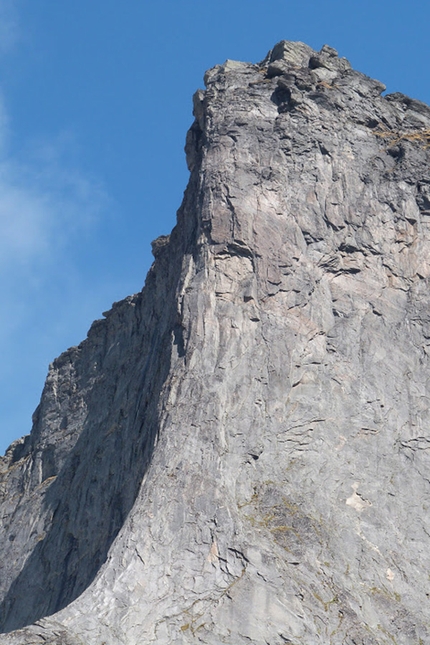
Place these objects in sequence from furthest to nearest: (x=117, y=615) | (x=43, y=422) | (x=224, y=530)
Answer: (x=43, y=422)
(x=224, y=530)
(x=117, y=615)

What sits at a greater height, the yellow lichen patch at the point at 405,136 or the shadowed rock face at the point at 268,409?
the yellow lichen patch at the point at 405,136

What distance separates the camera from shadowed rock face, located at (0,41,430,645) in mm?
38625

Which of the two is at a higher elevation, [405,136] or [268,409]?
[405,136]

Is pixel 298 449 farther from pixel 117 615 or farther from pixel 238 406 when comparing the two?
pixel 117 615

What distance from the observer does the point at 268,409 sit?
44250 mm

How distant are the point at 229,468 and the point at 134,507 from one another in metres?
3.45

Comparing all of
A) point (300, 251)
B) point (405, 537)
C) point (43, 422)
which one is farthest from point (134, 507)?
point (43, 422)

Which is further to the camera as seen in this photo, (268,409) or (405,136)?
(405,136)

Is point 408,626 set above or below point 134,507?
below

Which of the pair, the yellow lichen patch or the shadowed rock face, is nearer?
the shadowed rock face

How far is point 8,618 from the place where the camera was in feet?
188

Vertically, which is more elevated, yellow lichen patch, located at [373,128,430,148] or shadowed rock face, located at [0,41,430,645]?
yellow lichen patch, located at [373,128,430,148]

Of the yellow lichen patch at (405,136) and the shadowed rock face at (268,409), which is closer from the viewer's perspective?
the shadowed rock face at (268,409)

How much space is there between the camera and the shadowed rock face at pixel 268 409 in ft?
127
